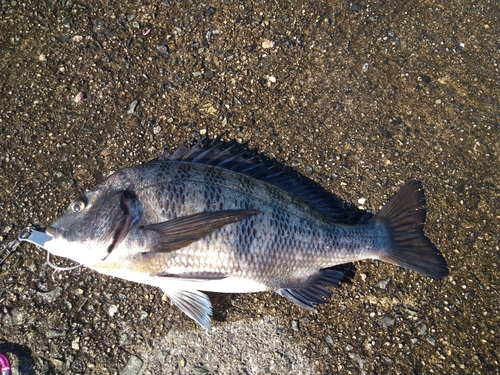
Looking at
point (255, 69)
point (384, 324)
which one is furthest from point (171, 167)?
point (384, 324)

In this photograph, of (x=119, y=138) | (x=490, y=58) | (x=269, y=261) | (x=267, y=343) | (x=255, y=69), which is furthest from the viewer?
(x=490, y=58)

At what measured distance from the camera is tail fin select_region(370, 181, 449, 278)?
3.19m

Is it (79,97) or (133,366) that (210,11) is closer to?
(79,97)

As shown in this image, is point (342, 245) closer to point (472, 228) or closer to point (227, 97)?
point (472, 228)

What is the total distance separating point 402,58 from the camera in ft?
13.4

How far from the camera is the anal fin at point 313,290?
309cm

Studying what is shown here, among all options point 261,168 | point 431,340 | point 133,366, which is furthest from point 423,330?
point 133,366

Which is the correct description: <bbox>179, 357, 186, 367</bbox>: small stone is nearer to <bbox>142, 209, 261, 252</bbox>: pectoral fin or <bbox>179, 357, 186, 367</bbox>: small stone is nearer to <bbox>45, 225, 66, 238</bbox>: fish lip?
<bbox>142, 209, 261, 252</bbox>: pectoral fin

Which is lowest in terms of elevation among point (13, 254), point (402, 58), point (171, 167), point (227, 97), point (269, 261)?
point (13, 254)

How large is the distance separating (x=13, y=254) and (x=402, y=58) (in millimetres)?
4147

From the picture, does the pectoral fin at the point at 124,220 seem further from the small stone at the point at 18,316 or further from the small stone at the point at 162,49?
the small stone at the point at 162,49

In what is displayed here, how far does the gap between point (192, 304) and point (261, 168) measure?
1.23 m

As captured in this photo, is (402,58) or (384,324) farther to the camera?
(402,58)

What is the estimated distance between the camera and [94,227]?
280 cm
